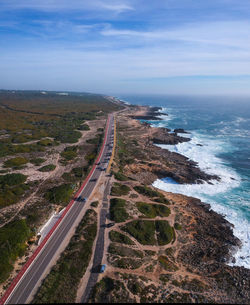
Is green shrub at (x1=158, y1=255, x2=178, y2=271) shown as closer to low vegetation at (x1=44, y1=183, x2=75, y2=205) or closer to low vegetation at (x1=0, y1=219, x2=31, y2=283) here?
low vegetation at (x1=0, y1=219, x2=31, y2=283)

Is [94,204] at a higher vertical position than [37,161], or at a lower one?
lower

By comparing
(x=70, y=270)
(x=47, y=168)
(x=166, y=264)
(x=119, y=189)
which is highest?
(x=47, y=168)

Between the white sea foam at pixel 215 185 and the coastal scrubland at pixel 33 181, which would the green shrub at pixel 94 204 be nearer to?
the coastal scrubland at pixel 33 181

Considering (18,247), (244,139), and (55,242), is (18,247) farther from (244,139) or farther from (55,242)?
(244,139)

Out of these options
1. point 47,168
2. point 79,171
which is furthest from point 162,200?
point 47,168

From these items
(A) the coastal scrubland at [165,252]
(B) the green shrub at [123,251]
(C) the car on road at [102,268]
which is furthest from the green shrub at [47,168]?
(C) the car on road at [102,268]

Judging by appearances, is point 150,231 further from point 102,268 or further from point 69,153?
point 69,153

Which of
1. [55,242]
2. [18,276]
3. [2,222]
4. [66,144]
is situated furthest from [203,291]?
[66,144]
